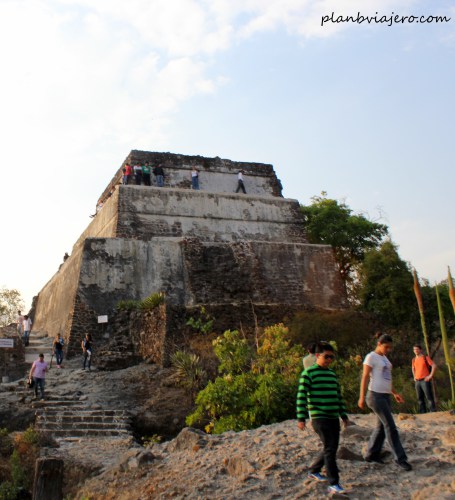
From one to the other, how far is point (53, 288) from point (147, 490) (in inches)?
620

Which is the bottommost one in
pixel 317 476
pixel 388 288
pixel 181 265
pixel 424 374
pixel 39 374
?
pixel 317 476

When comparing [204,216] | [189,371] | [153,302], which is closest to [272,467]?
[189,371]

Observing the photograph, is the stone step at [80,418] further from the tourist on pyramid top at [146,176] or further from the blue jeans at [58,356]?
the tourist on pyramid top at [146,176]

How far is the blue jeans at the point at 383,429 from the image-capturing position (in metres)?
5.88

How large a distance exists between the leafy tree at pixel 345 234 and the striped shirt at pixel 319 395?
64.9ft

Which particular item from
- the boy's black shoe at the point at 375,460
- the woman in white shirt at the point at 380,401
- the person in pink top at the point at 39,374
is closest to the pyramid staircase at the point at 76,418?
the person in pink top at the point at 39,374

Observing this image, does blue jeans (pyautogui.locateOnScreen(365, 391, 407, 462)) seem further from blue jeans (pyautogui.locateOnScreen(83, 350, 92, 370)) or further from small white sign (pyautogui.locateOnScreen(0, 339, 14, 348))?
small white sign (pyautogui.locateOnScreen(0, 339, 14, 348))

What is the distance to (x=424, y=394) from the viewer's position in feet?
30.0

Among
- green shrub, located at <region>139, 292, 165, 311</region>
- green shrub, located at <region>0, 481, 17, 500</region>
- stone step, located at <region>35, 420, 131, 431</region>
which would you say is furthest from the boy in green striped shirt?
green shrub, located at <region>139, 292, 165, 311</region>

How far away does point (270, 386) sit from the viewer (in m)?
9.50

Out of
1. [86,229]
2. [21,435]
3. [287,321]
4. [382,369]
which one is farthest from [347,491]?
[86,229]

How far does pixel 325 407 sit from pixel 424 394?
13.9ft

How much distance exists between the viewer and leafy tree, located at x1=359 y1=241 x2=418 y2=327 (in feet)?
56.3

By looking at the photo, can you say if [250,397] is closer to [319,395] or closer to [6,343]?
[319,395]
